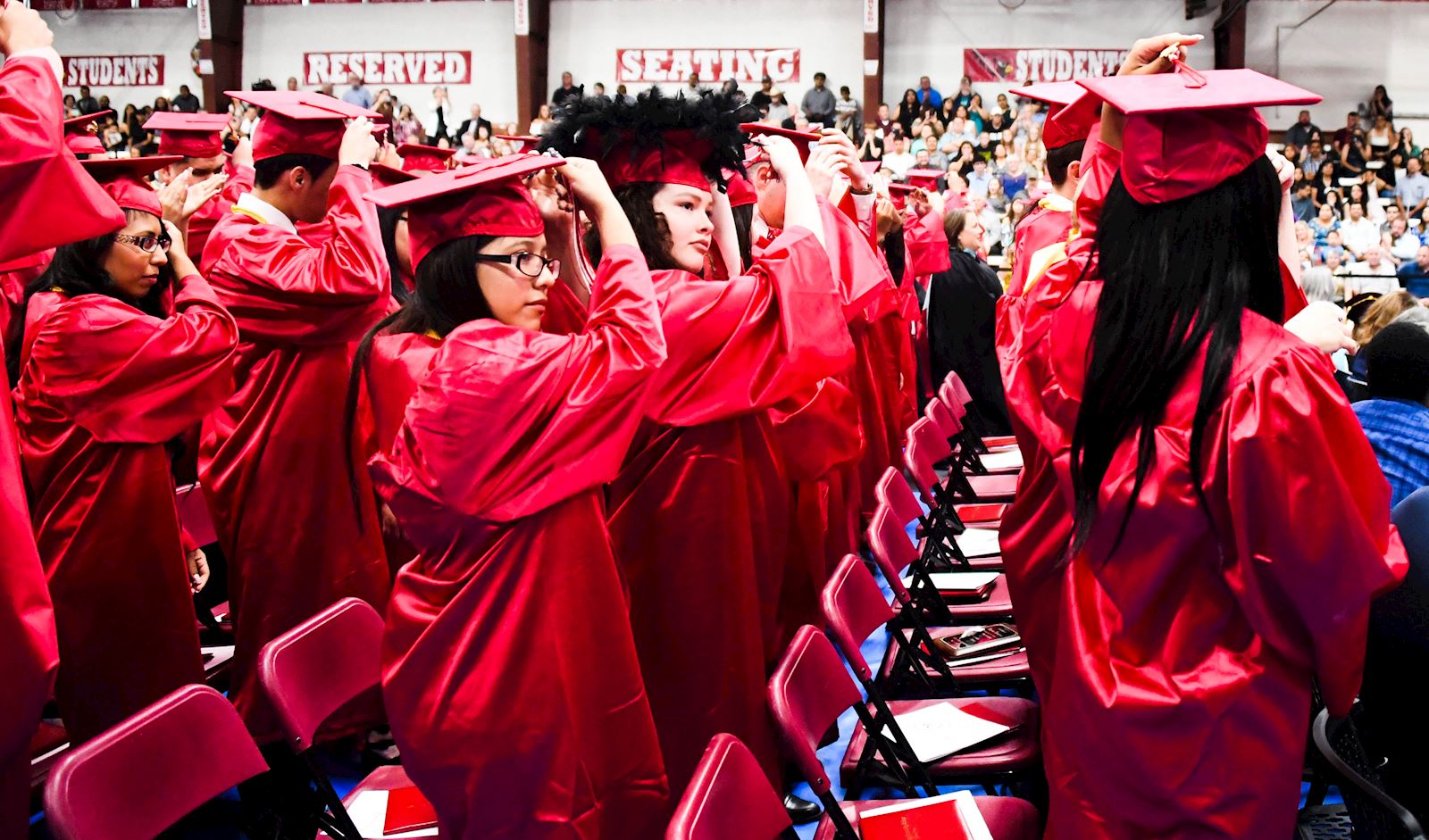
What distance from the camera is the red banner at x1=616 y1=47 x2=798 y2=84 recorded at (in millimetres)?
20141

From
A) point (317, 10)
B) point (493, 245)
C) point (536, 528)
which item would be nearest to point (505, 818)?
point (536, 528)

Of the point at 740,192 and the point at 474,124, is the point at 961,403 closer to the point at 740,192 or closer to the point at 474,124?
the point at 740,192

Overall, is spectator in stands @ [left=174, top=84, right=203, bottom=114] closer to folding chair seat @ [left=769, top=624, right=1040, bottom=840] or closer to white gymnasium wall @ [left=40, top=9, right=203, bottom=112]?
white gymnasium wall @ [left=40, top=9, right=203, bottom=112]

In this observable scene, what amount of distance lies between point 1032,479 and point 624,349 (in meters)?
1.02

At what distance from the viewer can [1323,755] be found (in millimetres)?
2033

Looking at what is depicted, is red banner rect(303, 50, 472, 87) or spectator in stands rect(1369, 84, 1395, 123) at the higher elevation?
red banner rect(303, 50, 472, 87)

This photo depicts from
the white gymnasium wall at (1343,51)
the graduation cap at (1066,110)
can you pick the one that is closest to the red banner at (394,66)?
the white gymnasium wall at (1343,51)

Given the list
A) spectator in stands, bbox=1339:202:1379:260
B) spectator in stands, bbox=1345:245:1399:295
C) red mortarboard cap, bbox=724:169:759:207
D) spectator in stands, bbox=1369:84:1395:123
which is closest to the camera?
red mortarboard cap, bbox=724:169:759:207

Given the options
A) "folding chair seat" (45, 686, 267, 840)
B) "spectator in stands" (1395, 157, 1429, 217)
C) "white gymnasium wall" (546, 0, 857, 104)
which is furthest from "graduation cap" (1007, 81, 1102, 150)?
"white gymnasium wall" (546, 0, 857, 104)

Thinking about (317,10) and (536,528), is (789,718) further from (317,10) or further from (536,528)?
(317,10)

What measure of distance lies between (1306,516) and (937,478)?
311 cm

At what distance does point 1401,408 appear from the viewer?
10.7 ft

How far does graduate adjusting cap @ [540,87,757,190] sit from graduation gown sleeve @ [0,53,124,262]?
104 cm

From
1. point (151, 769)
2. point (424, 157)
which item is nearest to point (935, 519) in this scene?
point (424, 157)
